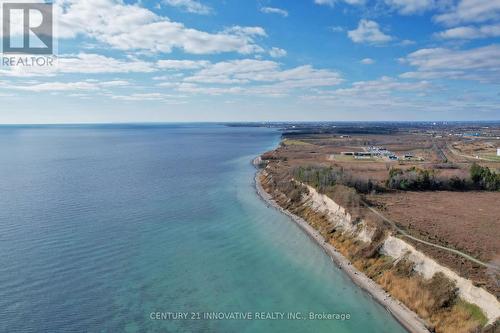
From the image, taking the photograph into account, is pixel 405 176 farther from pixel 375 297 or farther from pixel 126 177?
pixel 126 177

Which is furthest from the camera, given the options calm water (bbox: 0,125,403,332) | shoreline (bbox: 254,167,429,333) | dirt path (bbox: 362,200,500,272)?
dirt path (bbox: 362,200,500,272)

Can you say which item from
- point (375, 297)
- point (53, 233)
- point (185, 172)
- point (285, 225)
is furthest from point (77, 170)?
point (375, 297)

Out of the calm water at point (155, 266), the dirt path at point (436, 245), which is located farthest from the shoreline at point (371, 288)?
the dirt path at point (436, 245)

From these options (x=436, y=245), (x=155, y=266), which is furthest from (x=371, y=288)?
(x=155, y=266)

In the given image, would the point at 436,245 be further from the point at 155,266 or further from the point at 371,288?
the point at 155,266

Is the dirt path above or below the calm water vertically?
above

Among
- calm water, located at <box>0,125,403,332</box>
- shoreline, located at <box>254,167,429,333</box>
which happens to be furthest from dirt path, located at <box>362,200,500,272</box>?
calm water, located at <box>0,125,403,332</box>

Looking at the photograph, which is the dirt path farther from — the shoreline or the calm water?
the calm water
